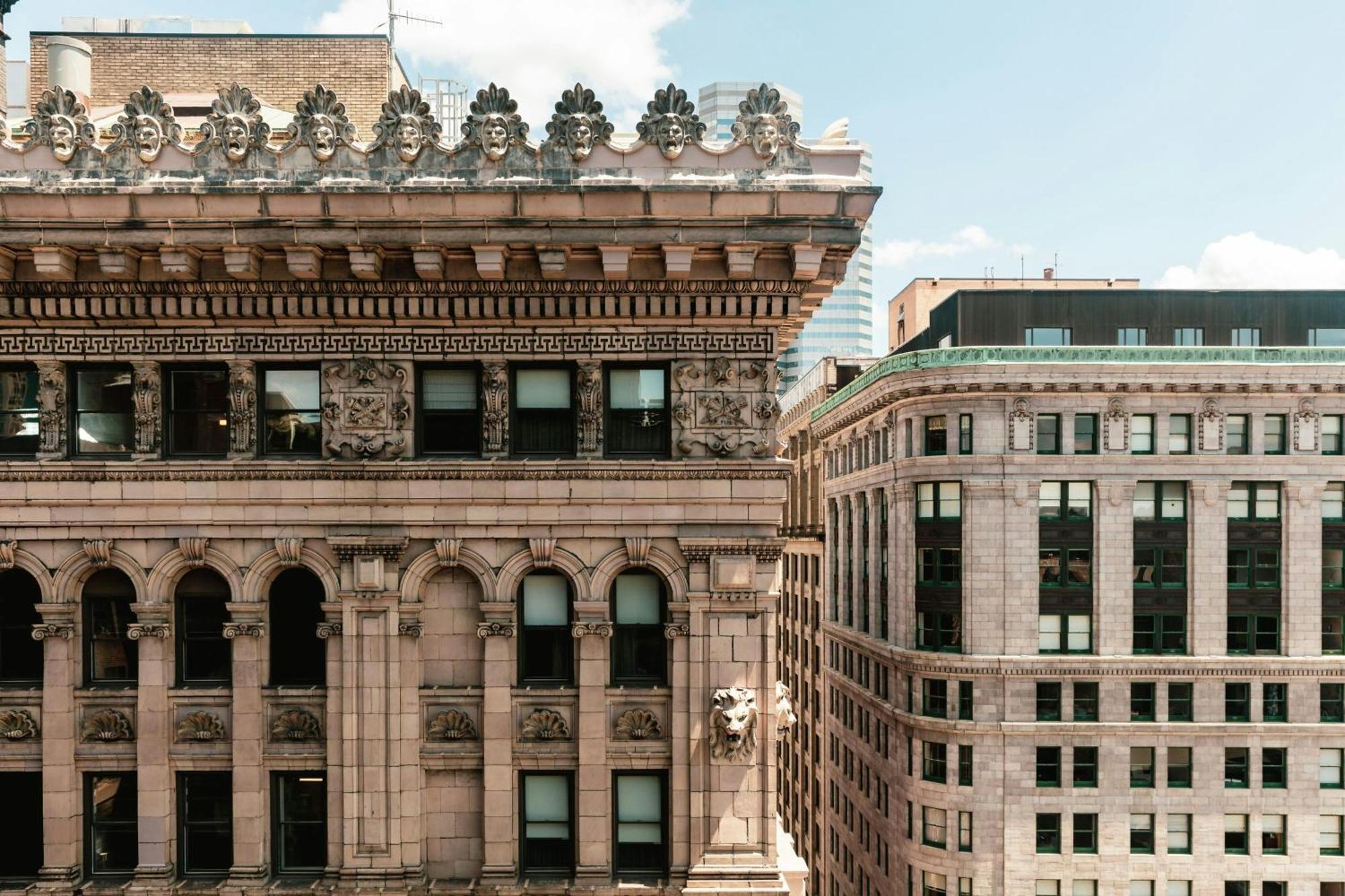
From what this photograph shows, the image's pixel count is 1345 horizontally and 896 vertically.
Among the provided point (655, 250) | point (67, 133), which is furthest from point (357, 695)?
point (67, 133)

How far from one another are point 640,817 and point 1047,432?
4426 centimetres

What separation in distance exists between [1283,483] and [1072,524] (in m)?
11.8

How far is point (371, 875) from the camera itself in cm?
1358

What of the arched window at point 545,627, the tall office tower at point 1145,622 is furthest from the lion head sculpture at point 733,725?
the tall office tower at point 1145,622

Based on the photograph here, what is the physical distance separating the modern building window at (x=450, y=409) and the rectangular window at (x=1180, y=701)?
49.7 metres

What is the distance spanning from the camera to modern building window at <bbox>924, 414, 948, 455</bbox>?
5312 cm

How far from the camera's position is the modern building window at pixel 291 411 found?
14180 millimetres

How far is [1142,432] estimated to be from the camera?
51844 mm

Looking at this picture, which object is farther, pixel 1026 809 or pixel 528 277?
pixel 1026 809

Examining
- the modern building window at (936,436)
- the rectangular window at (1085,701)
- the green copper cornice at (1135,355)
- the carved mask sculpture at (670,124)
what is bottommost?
the rectangular window at (1085,701)

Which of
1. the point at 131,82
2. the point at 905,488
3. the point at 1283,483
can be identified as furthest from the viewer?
the point at 905,488

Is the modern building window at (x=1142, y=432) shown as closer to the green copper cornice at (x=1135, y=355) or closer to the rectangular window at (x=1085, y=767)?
the green copper cornice at (x=1135, y=355)

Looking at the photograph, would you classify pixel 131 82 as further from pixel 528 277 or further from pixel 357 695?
pixel 357 695

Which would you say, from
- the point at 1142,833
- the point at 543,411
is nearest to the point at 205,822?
the point at 543,411
